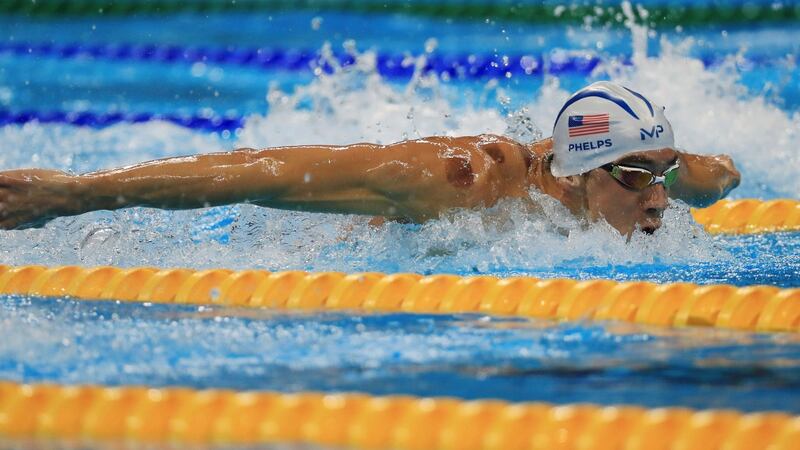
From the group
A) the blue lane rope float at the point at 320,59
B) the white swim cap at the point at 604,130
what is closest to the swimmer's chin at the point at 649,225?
the white swim cap at the point at 604,130

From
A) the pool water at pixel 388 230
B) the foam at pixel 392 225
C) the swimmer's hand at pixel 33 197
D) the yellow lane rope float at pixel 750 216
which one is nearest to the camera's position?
the pool water at pixel 388 230

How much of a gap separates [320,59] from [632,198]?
3.40 meters

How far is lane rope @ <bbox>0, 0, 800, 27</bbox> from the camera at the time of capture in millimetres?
6695

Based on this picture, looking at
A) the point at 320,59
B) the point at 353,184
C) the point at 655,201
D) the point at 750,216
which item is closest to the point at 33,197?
the point at 353,184

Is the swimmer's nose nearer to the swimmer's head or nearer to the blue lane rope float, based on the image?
the swimmer's head

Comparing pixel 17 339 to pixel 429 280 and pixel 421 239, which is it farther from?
pixel 421 239

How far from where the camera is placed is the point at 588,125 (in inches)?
139

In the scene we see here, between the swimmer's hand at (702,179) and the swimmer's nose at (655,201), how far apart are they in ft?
1.48

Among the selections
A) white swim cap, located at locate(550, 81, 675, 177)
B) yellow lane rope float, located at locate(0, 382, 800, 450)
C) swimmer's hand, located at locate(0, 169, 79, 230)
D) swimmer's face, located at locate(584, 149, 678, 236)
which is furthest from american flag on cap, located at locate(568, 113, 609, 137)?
yellow lane rope float, located at locate(0, 382, 800, 450)

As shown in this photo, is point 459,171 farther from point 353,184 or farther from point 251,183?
point 251,183

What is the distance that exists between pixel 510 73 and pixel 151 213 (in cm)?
283

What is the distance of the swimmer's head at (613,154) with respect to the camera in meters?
3.47

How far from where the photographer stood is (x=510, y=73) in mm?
6504

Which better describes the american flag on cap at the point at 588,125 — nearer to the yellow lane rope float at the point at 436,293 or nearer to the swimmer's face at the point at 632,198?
the swimmer's face at the point at 632,198
